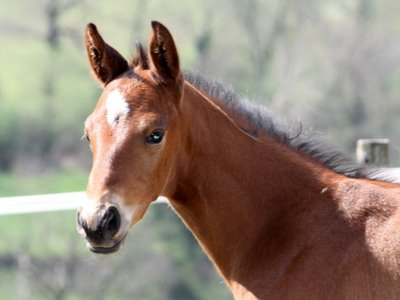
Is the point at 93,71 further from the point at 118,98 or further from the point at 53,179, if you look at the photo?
the point at 53,179

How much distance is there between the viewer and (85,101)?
2584 cm

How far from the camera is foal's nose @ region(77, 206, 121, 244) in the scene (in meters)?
3.45

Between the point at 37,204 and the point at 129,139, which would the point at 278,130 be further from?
the point at 37,204

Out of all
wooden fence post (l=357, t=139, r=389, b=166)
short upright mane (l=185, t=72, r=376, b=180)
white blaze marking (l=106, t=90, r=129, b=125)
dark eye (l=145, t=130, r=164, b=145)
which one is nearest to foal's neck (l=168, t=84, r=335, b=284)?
short upright mane (l=185, t=72, r=376, b=180)

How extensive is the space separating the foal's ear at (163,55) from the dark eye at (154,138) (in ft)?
1.04

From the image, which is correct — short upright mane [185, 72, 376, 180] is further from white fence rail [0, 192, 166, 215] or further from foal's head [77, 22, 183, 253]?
white fence rail [0, 192, 166, 215]

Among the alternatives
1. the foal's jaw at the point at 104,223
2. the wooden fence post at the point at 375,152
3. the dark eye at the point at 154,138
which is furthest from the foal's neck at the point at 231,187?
the wooden fence post at the point at 375,152

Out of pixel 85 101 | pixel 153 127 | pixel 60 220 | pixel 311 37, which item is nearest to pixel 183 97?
pixel 153 127

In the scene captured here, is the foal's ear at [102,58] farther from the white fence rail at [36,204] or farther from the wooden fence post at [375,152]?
the wooden fence post at [375,152]

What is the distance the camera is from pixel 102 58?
405 cm

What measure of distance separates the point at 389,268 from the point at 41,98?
25045mm

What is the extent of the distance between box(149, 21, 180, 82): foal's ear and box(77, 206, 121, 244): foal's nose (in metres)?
0.76

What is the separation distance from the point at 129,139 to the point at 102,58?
59 cm

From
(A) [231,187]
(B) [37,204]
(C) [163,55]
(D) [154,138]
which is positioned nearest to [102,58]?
(C) [163,55]
